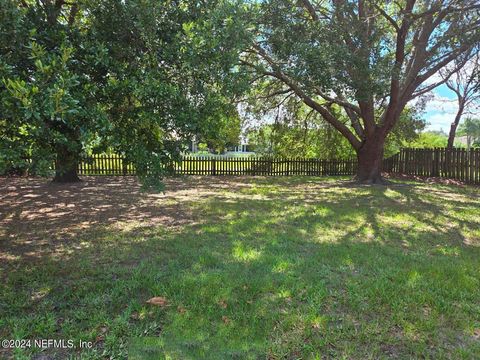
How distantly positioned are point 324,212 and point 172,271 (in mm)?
4446

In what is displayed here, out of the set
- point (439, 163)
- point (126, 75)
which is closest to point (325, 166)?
point (439, 163)

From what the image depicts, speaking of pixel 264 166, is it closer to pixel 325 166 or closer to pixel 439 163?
pixel 325 166

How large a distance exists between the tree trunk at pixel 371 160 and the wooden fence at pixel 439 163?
12.7 feet

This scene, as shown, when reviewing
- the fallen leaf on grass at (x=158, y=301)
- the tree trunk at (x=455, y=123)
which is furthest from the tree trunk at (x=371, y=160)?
the fallen leaf on grass at (x=158, y=301)

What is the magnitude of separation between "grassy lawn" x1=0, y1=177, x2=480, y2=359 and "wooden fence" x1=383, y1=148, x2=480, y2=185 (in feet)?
27.5

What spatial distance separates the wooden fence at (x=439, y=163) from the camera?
14.2m

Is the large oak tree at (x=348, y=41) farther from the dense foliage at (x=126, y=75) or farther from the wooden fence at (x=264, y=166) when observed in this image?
the wooden fence at (x=264, y=166)

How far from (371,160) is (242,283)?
11140 millimetres

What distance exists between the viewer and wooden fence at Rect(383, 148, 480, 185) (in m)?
14.2

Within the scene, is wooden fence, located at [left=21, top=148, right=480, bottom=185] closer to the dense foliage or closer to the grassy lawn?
the grassy lawn

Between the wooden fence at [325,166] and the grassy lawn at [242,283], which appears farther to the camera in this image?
the wooden fence at [325,166]

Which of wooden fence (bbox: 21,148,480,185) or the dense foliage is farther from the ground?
the dense foliage

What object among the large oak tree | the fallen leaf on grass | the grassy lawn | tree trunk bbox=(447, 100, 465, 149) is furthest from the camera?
tree trunk bbox=(447, 100, 465, 149)

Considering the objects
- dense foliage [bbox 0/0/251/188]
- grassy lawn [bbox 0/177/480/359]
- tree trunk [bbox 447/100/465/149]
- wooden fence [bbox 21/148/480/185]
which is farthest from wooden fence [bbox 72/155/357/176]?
dense foliage [bbox 0/0/251/188]
